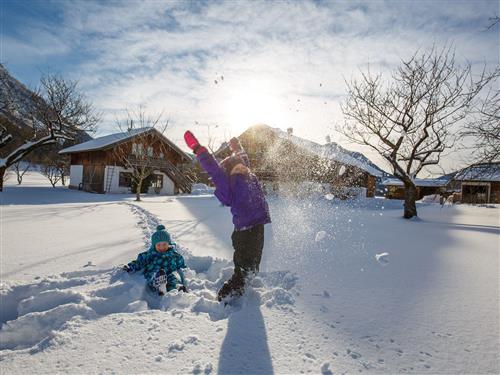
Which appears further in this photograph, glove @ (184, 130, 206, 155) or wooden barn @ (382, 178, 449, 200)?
wooden barn @ (382, 178, 449, 200)

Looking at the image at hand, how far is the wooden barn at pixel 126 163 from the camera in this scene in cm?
2278

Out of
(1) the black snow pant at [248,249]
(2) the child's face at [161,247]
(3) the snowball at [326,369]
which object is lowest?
(3) the snowball at [326,369]

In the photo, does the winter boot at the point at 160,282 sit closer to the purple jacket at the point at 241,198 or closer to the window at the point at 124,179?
the purple jacket at the point at 241,198

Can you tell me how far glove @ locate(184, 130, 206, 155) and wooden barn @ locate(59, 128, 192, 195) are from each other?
1933 cm

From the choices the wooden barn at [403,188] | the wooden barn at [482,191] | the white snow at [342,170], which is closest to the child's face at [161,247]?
the white snow at [342,170]

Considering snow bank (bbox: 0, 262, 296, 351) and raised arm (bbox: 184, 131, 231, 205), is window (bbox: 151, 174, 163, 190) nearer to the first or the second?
snow bank (bbox: 0, 262, 296, 351)

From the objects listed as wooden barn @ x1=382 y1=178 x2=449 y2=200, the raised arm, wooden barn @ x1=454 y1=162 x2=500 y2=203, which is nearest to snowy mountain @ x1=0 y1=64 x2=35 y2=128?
the raised arm

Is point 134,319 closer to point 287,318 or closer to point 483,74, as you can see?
point 287,318

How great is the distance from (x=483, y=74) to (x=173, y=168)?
2279 centimetres

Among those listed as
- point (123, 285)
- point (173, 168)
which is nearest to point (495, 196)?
point (173, 168)

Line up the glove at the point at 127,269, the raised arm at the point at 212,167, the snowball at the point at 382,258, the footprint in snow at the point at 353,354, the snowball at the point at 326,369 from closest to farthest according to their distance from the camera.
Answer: the snowball at the point at 326,369 → the footprint in snow at the point at 353,354 → the raised arm at the point at 212,167 → the glove at the point at 127,269 → the snowball at the point at 382,258

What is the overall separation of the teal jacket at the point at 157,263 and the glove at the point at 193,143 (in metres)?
1.33

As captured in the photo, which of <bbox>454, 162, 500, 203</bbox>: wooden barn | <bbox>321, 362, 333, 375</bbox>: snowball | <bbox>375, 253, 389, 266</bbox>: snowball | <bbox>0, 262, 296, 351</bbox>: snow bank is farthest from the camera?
<bbox>454, 162, 500, 203</bbox>: wooden barn

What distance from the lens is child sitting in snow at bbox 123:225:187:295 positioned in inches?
110
